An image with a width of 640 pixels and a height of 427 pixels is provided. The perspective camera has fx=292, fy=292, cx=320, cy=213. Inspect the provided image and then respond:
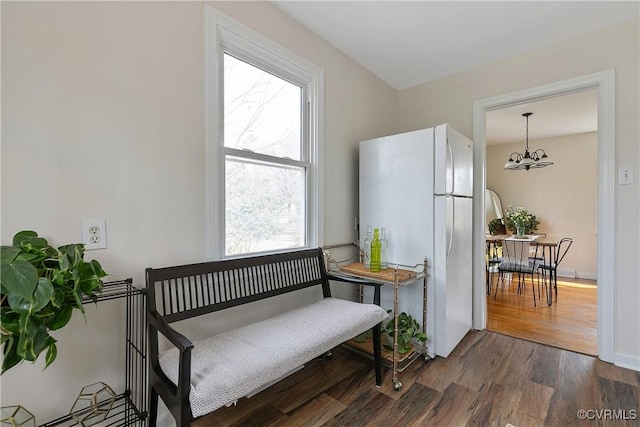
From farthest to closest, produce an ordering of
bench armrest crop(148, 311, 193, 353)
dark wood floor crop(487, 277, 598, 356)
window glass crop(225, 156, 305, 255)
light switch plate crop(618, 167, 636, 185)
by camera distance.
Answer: dark wood floor crop(487, 277, 598, 356)
light switch plate crop(618, 167, 636, 185)
window glass crop(225, 156, 305, 255)
bench armrest crop(148, 311, 193, 353)

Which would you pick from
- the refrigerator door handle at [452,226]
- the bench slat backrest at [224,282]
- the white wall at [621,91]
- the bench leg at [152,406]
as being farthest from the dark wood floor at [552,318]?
the bench leg at [152,406]

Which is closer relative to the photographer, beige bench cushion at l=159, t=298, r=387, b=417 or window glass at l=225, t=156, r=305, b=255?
beige bench cushion at l=159, t=298, r=387, b=417

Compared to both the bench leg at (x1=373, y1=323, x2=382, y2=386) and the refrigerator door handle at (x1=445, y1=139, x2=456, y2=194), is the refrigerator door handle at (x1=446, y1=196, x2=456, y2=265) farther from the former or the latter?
the bench leg at (x1=373, y1=323, x2=382, y2=386)

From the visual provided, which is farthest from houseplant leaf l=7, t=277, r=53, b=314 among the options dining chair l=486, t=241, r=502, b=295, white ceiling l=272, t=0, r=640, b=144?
dining chair l=486, t=241, r=502, b=295

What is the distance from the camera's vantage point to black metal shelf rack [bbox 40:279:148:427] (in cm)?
130

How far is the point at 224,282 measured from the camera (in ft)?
5.44

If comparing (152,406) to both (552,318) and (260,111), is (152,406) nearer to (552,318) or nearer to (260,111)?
(260,111)

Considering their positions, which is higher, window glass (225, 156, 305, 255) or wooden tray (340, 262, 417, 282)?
window glass (225, 156, 305, 255)

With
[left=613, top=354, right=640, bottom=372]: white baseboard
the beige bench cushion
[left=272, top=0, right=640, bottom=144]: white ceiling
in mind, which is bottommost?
[left=613, top=354, right=640, bottom=372]: white baseboard

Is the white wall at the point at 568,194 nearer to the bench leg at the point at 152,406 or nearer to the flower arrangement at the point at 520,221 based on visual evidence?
the flower arrangement at the point at 520,221

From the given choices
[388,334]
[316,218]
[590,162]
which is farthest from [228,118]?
[590,162]

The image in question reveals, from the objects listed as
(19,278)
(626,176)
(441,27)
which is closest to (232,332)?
(19,278)

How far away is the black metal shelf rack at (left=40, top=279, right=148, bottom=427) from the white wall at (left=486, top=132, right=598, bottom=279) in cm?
626

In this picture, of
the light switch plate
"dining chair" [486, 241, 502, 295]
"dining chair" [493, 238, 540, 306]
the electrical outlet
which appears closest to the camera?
the electrical outlet
